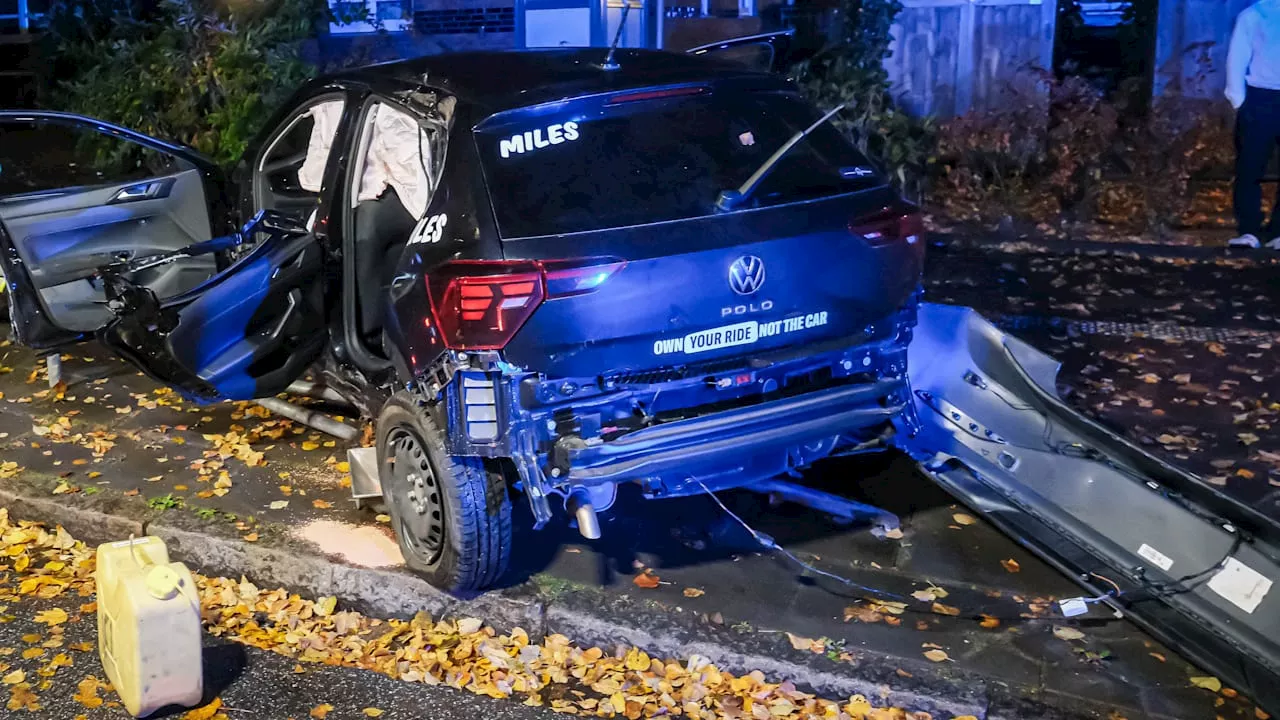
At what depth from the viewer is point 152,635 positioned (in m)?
3.84

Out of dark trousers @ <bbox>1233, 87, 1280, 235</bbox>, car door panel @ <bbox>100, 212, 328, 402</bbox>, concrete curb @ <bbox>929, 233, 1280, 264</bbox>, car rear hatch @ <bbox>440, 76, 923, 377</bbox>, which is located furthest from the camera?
dark trousers @ <bbox>1233, 87, 1280, 235</bbox>

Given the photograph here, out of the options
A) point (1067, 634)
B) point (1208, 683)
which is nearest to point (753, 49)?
point (1067, 634)

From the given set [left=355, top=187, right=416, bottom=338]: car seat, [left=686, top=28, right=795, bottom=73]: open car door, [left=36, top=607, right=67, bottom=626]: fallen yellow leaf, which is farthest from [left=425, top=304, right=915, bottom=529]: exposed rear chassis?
[left=36, top=607, right=67, bottom=626]: fallen yellow leaf

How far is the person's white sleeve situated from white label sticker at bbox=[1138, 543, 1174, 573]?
6489mm

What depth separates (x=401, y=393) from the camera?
455 cm

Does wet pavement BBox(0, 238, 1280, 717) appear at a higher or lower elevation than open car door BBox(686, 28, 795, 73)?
Result: lower

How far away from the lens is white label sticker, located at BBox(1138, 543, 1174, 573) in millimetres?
4385

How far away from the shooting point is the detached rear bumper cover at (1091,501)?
4.07 metres

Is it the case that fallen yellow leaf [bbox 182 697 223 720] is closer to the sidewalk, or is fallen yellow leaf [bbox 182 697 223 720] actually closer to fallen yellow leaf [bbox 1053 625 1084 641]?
the sidewalk

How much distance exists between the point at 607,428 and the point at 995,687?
152 cm

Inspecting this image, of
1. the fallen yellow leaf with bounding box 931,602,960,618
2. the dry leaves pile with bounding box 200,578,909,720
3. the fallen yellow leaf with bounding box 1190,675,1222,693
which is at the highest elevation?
the fallen yellow leaf with bounding box 931,602,960,618

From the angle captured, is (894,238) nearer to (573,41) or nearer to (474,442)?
(474,442)

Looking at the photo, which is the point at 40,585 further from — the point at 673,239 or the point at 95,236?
the point at 673,239

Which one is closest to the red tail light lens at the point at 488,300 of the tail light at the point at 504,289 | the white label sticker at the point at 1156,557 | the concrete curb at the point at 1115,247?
the tail light at the point at 504,289
